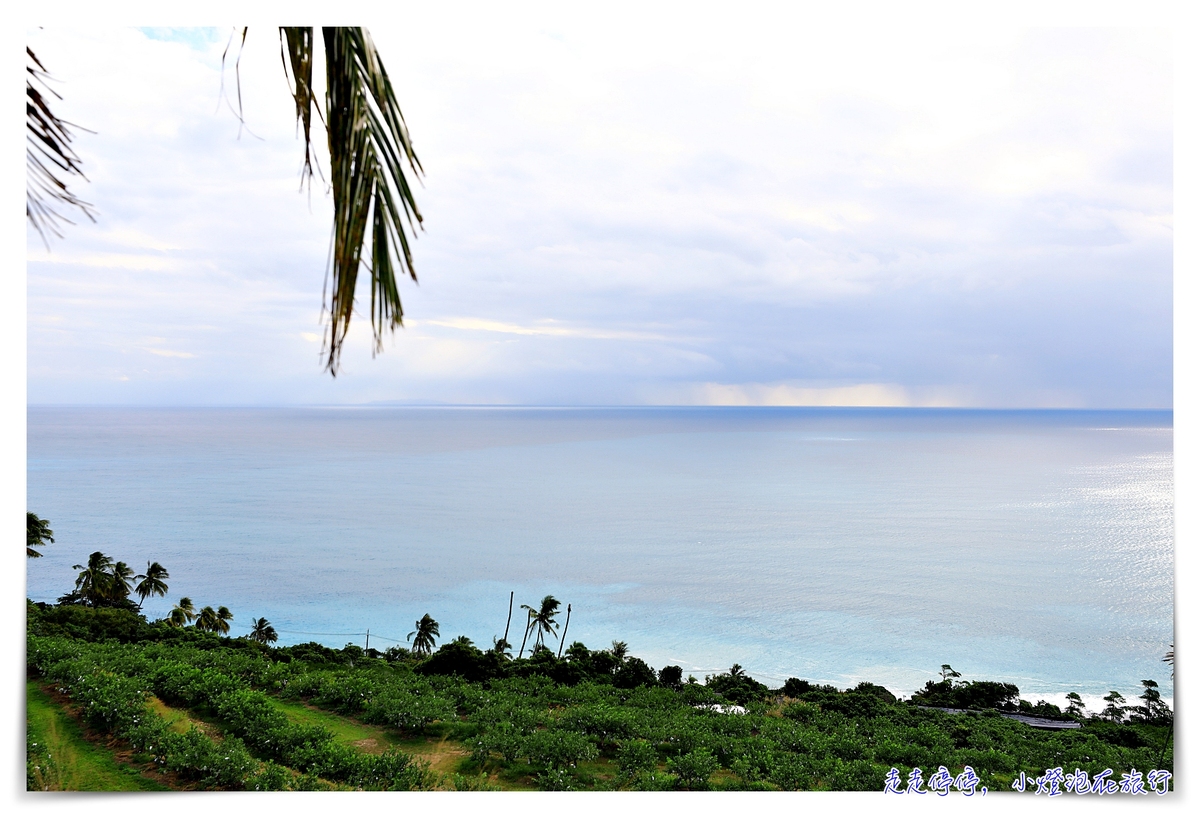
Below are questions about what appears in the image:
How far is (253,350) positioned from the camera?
267 inches

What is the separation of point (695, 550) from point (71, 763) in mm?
25652

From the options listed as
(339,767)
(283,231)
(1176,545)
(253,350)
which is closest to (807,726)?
(1176,545)

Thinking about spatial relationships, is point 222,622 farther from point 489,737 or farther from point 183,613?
point 489,737

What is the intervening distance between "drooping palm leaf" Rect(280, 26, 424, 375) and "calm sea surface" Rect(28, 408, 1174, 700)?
283 inches

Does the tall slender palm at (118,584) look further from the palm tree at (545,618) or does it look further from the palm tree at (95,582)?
the palm tree at (545,618)

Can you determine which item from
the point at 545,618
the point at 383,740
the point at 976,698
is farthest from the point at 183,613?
the point at 976,698

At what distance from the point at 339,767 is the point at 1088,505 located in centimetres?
3748

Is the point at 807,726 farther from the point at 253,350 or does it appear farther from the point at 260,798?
the point at 253,350

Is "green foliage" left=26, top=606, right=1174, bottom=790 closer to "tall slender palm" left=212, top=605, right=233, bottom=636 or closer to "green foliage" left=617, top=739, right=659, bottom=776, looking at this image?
"green foliage" left=617, top=739, right=659, bottom=776

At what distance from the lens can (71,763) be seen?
313 centimetres

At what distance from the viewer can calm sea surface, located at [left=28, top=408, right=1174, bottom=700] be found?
17969 mm

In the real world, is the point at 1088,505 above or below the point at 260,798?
above

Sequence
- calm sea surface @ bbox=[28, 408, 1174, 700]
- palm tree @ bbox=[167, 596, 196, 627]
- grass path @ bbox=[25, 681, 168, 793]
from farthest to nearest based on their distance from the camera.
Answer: calm sea surface @ bbox=[28, 408, 1174, 700], palm tree @ bbox=[167, 596, 196, 627], grass path @ bbox=[25, 681, 168, 793]

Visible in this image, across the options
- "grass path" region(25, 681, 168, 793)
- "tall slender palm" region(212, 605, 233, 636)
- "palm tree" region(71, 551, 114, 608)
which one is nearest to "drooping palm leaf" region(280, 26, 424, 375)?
"grass path" region(25, 681, 168, 793)
